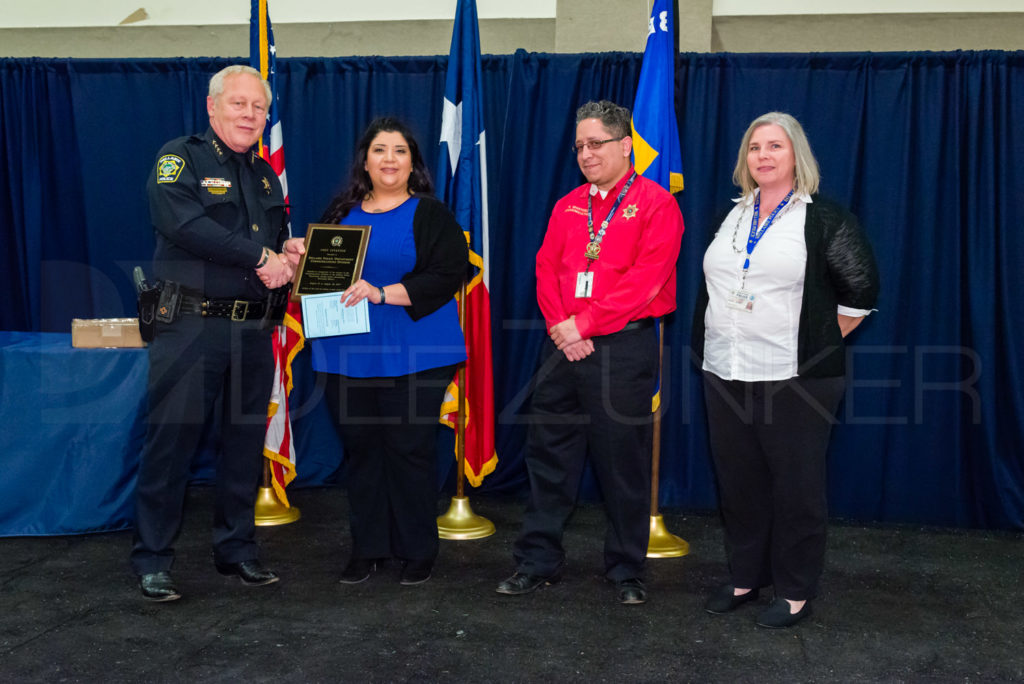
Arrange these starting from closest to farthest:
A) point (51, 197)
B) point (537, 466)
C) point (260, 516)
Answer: point (537, 466)
point (260, 516)
point (51, 197)

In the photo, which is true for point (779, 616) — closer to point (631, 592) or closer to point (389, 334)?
point (631, 592)

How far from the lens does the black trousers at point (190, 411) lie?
114 inches

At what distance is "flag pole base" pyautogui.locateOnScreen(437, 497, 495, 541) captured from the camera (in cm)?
378

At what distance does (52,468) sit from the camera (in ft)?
11.9

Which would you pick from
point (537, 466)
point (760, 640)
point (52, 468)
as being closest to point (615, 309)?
point (537, 466)

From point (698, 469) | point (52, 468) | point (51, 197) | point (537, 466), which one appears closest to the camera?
point (537, 466)

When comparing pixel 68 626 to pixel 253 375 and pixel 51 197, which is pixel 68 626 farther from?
pixel 51 197

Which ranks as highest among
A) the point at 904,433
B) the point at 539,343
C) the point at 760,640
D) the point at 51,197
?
the point at 51,197

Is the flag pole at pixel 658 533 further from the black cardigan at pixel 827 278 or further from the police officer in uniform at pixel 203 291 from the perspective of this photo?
the police officer in uniform at pixel 203 291

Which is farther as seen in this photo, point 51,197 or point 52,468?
point 51,197

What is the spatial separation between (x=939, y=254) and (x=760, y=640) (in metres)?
2.27

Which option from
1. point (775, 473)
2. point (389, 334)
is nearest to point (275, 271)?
point (389, 334)

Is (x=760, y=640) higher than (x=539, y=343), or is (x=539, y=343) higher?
(x=539, y=343)

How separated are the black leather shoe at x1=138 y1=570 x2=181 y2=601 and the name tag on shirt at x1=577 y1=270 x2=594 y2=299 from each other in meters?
1.60
